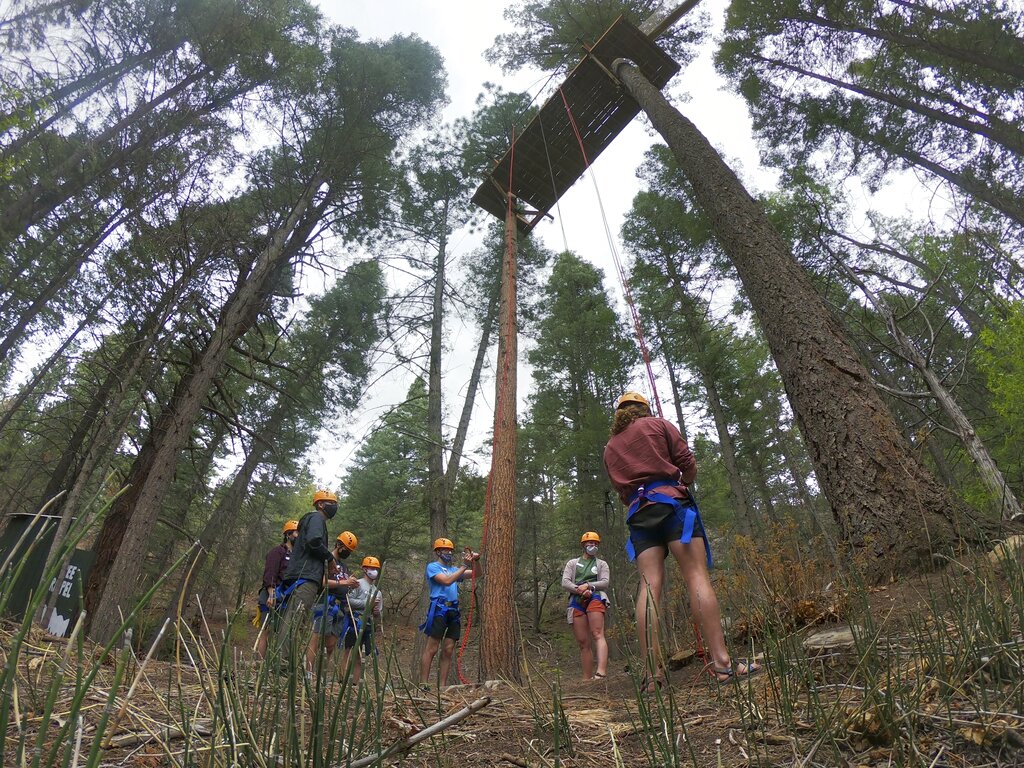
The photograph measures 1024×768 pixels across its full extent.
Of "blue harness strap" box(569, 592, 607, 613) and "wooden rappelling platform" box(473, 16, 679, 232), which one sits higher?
"wooden rappelling platform" box(473, 16, 679, 232)

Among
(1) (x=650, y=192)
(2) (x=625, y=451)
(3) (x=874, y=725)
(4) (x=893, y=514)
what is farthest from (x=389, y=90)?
(3) (x=874, y=725)

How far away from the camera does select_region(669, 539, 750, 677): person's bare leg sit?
2516 mm

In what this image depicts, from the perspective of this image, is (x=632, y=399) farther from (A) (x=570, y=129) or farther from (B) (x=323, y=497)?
(A) (x=570, y=129)

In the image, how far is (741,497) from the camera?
1235 centimetres

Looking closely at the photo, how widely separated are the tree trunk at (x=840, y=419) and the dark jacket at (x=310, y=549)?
149 inches

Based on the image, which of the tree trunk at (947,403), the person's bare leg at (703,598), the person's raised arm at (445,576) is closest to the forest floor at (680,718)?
the person's bare leg at (703,598)

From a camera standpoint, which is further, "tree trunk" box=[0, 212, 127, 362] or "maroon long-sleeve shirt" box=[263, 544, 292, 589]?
"tree trunk" box=[0, 212, 127, 362]

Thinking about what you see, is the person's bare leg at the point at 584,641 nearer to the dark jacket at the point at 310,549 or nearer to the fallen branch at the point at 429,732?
the dark jacket at the point at 310,549

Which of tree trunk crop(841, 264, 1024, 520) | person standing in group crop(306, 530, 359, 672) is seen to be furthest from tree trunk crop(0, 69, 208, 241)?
tree trunk crop(841, 264, 1024, 520)

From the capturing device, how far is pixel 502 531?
504cm

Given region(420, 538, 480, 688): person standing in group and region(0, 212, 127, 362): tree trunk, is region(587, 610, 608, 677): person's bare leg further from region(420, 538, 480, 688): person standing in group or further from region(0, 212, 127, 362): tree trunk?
region(0, 212, 127, 362): tree trunk

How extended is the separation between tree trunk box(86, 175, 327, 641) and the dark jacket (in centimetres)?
185

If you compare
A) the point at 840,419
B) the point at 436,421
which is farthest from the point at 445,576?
the point at 436,421

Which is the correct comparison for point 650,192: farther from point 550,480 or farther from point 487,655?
point 487,655
